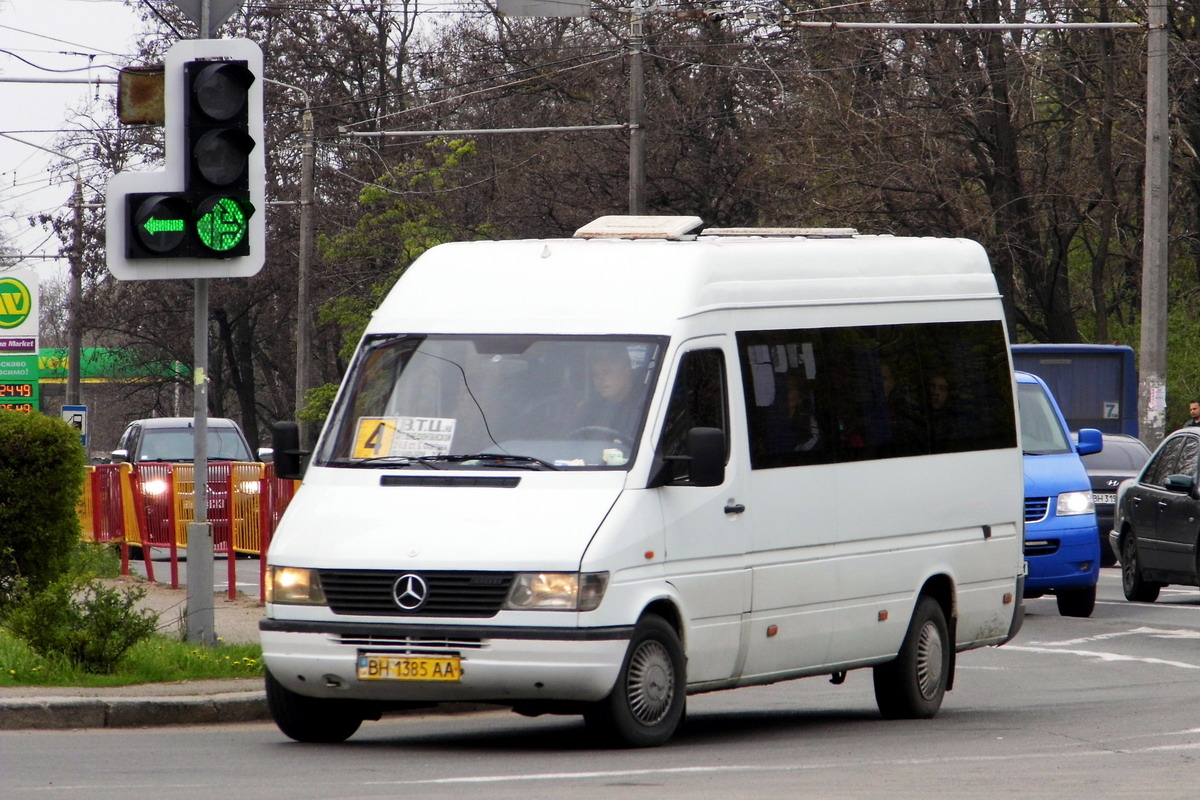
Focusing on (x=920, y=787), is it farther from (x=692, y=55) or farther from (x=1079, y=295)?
(x=1079, y=295)

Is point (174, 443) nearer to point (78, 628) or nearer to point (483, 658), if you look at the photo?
point (78, 628)

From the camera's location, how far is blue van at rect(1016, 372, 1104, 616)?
18.0m

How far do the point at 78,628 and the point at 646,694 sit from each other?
367 centimetres

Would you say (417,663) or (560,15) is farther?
(560,15)

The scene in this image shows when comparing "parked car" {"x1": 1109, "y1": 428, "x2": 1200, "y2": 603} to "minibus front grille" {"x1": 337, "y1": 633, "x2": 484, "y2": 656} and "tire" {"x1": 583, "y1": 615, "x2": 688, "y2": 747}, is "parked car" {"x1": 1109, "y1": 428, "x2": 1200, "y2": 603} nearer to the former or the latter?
"tire" {"x1": 583, "y1": 615, "x2": 688, "y2": 747}

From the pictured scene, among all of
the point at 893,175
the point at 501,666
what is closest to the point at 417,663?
the point at 501,666

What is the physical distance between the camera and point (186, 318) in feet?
174

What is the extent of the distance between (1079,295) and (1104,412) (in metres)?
16.0

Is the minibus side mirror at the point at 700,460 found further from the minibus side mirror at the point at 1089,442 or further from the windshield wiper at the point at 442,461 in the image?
the minibus side mirror at the point at 1089,442

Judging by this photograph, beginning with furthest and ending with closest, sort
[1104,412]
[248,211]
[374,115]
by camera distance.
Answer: [374,115]
[1104,412]
[248,211]

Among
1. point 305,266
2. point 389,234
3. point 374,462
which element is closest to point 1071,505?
point 374,462

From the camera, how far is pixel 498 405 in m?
9.84

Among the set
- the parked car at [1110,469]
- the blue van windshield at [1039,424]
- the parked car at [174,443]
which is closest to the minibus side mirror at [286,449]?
the blue van windshield at [1039,424]

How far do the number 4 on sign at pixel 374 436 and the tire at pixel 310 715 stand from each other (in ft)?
3.66
